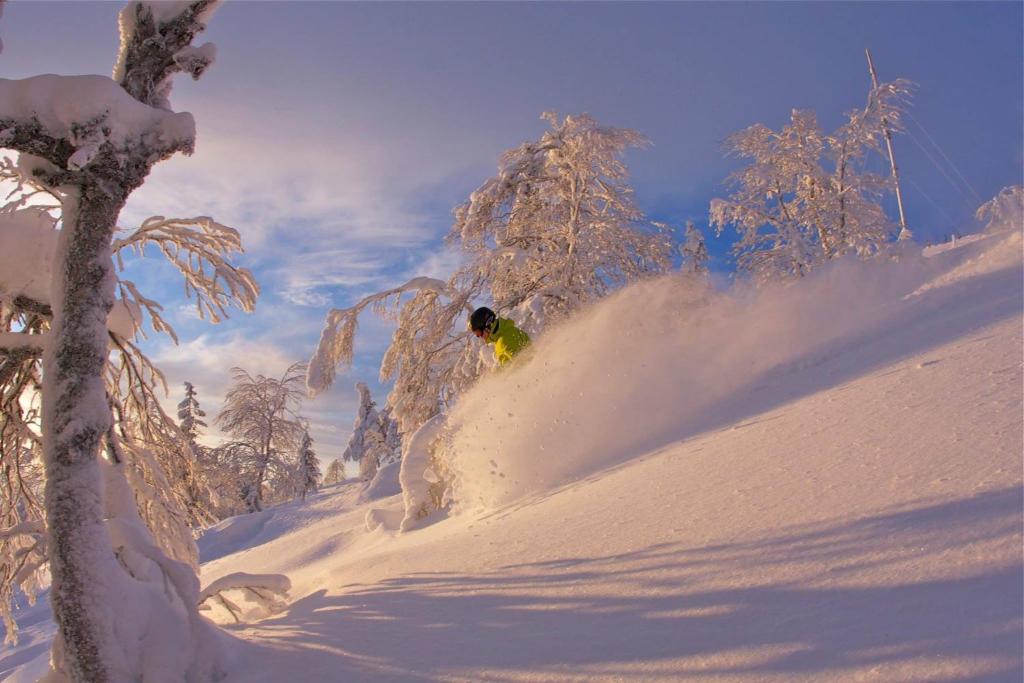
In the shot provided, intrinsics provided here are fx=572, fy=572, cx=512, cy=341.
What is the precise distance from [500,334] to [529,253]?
381 cm

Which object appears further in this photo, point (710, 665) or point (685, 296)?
point (685, 296)

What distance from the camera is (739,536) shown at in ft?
9.10

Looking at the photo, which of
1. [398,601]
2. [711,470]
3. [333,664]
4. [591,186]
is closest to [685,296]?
[591,186]

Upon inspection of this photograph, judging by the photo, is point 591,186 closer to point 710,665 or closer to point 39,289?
point 39,289

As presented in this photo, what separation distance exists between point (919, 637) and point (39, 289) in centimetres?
518

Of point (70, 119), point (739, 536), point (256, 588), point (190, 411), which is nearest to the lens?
point (70, 119)

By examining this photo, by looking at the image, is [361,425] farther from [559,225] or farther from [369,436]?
[559,225]

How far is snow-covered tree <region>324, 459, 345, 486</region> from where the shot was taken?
45094 millimetres

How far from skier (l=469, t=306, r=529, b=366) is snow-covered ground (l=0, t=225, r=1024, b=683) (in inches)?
53.4

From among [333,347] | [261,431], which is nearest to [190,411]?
[261,431]

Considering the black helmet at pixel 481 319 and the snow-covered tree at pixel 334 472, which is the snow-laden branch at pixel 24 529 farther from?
the snow-covered tree at pixel 334 472

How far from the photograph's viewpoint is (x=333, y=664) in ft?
9.20

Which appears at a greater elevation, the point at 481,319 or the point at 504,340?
the point at 481,319

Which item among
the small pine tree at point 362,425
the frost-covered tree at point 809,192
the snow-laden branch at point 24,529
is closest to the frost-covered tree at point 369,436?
the small pine tree at point 362,425
